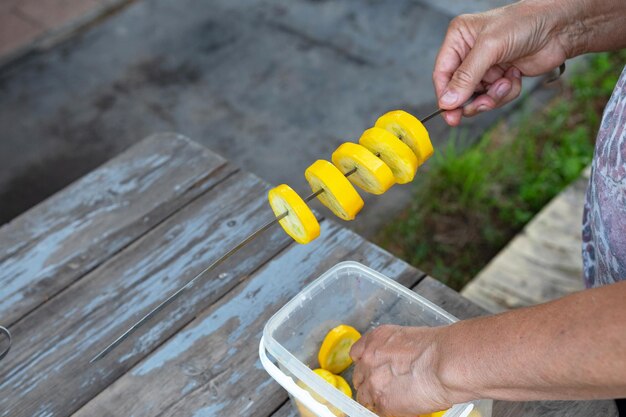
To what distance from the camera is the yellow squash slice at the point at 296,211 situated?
3.98 ft

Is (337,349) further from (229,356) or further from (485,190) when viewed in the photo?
(485,190)

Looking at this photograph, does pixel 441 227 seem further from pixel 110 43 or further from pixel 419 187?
pixel 110 43

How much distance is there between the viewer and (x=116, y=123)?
313 cm

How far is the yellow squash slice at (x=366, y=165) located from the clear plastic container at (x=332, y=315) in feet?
0.56

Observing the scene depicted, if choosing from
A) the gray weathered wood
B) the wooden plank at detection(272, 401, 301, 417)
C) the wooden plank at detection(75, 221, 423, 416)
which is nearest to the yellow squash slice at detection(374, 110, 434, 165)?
the wooden plank at detection(75, 221, 423, 416)

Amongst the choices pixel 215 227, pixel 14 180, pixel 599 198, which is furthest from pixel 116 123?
pixel 599 198

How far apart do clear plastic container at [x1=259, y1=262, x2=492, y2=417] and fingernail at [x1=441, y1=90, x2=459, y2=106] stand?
39 centimetres

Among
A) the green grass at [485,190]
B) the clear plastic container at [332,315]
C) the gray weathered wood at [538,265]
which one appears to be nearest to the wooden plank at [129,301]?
the clear plastic container at [332,315]

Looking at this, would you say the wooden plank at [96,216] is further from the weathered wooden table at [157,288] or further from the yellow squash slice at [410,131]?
the yellow squash slice at [410,131]

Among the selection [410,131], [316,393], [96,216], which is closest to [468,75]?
[410,131]

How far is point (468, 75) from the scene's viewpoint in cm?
147

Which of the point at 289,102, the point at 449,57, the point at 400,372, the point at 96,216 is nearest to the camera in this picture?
the point at 400,372

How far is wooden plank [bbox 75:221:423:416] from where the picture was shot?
1.28 m

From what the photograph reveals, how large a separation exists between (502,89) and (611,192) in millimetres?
417
